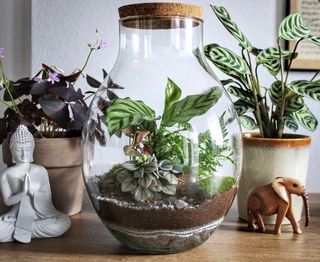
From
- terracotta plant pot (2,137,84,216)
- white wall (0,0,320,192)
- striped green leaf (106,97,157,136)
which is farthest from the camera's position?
white wall (0,0,320,192)

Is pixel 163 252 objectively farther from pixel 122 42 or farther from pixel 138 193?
pixel 122 42

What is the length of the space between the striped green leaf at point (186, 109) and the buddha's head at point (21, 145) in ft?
0.75

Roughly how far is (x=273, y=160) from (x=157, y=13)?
0.34 m

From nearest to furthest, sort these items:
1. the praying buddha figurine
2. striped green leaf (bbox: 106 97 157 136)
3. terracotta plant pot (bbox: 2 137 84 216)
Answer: striped green leaf (bbox: 106 97 157 136) < the praying buddha figurine < terracotta plant pot (bbox: 2 137 84 216)

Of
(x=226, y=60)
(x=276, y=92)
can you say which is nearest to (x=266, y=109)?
(x=276, y=92)

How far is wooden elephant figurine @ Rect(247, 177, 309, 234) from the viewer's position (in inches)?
24.8

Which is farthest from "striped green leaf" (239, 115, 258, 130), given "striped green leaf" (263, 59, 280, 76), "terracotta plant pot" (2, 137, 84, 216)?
"terracotta plant pot" (2, 137, 84, 216)

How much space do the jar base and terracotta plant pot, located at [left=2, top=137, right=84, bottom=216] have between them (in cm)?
→ 19

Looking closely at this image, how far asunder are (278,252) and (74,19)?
823mm

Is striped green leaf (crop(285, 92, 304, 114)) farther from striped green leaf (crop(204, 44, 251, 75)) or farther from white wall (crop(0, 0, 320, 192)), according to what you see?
white wall (crop(0, 0, 320, 192))

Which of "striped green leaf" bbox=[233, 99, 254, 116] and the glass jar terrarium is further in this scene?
"striped green leaf" bbox=[233, 99, 254, 116]

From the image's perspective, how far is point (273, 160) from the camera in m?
0.69

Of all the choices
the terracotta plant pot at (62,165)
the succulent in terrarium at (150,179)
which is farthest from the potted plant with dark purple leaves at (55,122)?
the succulent in terrarium at (150,179)

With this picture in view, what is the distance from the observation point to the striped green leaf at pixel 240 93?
74cm
